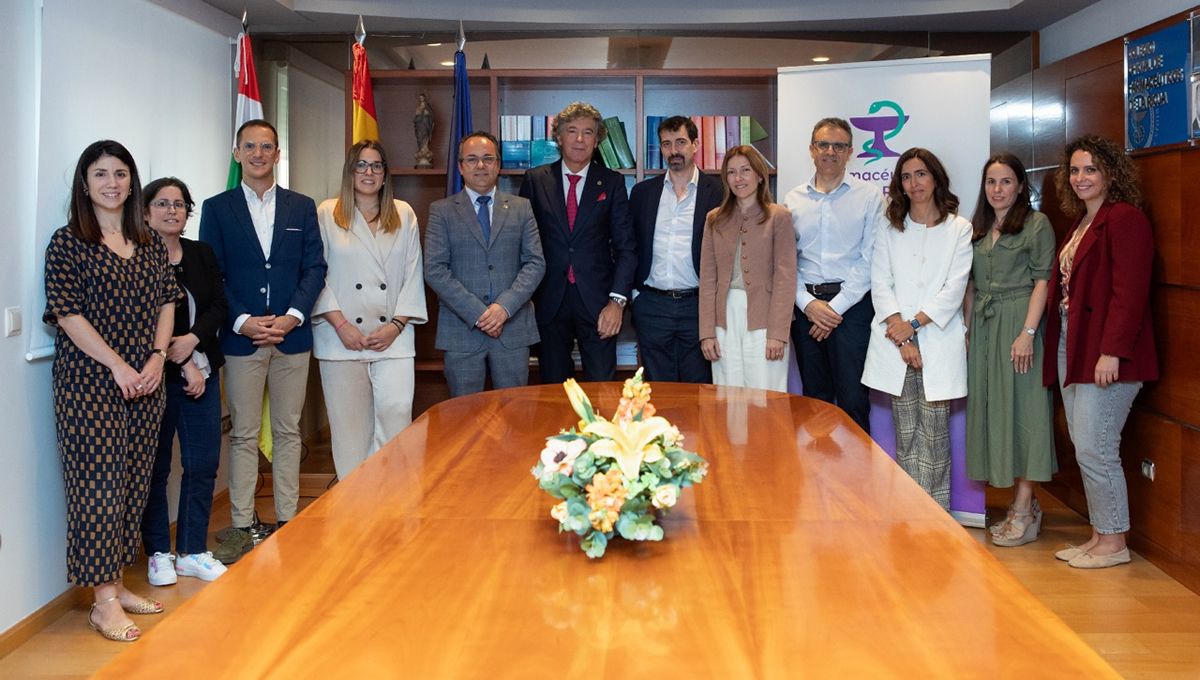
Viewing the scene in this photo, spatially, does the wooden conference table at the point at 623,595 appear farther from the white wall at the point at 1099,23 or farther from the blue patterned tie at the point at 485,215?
the white wall at the point at 1099,23

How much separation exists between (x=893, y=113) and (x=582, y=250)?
185cm

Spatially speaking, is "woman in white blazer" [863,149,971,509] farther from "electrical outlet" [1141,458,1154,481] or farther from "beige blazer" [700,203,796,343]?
"electrical outlet" [1141,458,1154,481]

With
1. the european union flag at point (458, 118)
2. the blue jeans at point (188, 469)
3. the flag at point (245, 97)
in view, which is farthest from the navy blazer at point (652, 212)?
the blue jeans at point (188, 469)

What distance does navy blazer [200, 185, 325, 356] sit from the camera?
191 inches

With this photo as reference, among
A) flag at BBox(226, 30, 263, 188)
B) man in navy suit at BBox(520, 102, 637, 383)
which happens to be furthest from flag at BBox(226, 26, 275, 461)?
man in navy suit at BBox(520, 102, 637, 383)

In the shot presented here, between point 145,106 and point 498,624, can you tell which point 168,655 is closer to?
point 498,624

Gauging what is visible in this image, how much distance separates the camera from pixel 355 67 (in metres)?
5.98

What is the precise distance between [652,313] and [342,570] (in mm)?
3790

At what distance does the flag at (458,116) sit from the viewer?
598 centimetres

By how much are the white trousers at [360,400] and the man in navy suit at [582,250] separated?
804 millimetres

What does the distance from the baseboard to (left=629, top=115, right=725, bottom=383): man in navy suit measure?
2.75 metres

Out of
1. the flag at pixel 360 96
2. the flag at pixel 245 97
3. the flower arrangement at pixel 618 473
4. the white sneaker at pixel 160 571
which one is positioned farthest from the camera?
the flag at pixel 360 96

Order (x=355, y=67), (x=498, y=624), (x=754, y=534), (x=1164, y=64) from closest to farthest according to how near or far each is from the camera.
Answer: (x=498, y=624)
(x=754, y=534)
(x=1164, y=64)
(x=355, y=67)

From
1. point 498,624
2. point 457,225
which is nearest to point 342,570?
point 498,624
